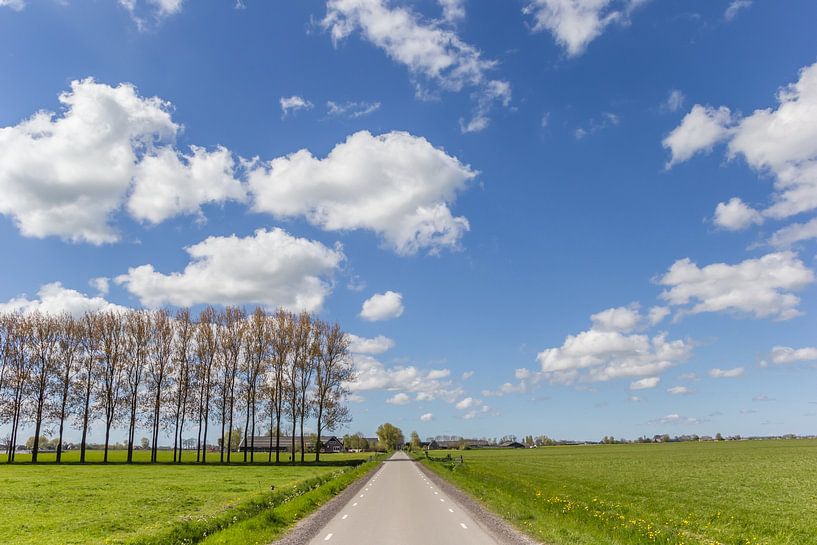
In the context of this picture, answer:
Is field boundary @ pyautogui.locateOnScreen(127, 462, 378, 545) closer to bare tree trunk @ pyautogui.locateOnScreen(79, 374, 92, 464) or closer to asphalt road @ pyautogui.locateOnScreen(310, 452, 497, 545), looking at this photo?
asphalt road @ pyautogui.locateOnScreen(310, 452, 497, 545)

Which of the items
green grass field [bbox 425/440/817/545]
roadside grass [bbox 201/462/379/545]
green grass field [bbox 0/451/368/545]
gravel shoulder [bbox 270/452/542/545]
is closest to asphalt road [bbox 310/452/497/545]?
gravel shoulder [bbox 270/452/542/545]

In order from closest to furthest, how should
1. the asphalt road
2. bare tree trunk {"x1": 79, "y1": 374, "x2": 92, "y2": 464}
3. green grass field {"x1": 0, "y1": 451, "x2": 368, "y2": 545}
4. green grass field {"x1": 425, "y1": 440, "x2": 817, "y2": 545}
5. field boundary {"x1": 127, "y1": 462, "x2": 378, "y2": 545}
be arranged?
the asphalt road
field boundary {"x1": 127, "y1": 462, "x2": 378, "y2": 545}
green grass field {"x1": 425, "y1": 440, "x2": 817, "y2": 545}
green grass field {"x1": 0, "y1": 451, "x2": 368, "y2": 545}
bare tree trunk {"x1": 79, "y1": 374, "x2": 92, "y2": 464}

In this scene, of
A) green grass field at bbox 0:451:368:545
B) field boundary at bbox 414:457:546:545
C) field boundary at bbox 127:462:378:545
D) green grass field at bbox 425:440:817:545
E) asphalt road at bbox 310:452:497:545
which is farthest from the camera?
green grass field at bbox 0:451:368:545

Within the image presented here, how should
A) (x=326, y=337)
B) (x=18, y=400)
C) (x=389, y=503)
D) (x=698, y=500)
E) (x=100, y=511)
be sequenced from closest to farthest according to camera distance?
1. (x=100, y=511)
2. (x=389, y=503)
3. (x=698, y=500)
4. (x=18, y=400)
5. (x=326, y=337)

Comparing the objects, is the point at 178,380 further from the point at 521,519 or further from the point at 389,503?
the point at 521,519

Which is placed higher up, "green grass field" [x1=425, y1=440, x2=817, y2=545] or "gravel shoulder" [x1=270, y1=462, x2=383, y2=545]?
"gravel shoulder" [x1=270, y1=462, x2=383, y2=545]

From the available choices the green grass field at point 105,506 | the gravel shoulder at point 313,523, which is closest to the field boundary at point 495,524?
the gravel shoulder at point 313,523

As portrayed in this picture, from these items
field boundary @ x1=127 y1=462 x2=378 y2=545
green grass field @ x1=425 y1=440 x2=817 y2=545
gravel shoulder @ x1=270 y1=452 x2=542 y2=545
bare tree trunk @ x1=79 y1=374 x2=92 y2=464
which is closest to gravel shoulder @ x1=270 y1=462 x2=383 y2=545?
gravel shoulder @ x1=270 y1=452 x2=542 y2=545

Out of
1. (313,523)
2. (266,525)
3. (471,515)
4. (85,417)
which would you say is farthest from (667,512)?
(85,417)

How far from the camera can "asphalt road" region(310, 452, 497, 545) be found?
14766mm

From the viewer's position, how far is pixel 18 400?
2345 inches

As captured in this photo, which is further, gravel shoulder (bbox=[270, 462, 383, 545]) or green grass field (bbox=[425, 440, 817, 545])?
green grass field (bbox=[425, 440, 817, 545])

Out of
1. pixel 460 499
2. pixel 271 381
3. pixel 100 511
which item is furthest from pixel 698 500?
pixel 271 381

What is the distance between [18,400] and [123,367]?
10.4 metres
